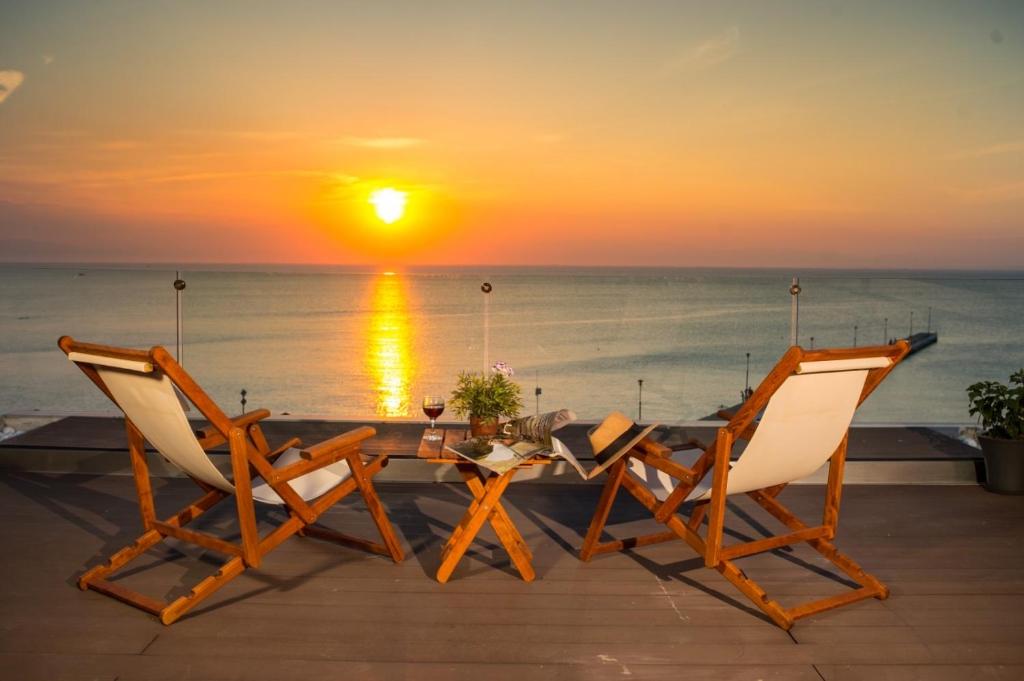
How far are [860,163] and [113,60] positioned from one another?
7.53 meters

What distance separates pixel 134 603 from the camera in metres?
3.01

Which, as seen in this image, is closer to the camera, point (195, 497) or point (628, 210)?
point (195, 497)

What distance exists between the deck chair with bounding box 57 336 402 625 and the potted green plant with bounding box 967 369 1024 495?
319cm

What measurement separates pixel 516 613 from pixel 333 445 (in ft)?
2.86

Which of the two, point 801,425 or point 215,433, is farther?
point 215,433

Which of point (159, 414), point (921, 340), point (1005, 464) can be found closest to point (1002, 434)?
point (1005, 464)

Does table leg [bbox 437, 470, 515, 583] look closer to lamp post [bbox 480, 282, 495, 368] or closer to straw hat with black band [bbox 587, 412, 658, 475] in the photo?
straw hat with black band [bbox 587, 412, 658, 475]

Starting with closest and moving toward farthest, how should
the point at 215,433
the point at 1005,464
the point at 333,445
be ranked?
the point at 333,445 < the point at 215,433 < the point at 1005,464

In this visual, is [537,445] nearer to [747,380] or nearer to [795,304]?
[747,380]

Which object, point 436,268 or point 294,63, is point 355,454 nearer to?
point 436,268

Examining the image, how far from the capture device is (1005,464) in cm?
463

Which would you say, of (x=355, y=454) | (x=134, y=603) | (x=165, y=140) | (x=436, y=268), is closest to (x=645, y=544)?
(x=355, y=454)

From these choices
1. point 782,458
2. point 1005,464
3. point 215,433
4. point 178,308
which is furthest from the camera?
point 178,308

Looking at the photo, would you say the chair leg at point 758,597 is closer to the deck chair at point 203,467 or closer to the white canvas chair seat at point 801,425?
the white canvas chair seat at point 801,425
